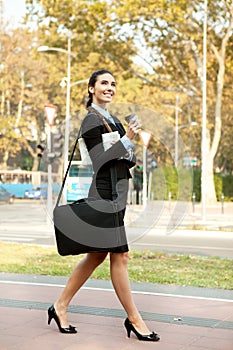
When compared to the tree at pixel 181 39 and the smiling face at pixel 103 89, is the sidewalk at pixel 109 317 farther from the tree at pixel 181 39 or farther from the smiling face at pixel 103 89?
the tree at pixel 181 39

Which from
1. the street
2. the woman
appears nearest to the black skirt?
the woman

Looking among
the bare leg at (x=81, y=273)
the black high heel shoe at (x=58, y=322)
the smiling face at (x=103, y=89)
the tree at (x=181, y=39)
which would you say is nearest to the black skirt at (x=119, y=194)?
the bare leg at (x=81, y=273)

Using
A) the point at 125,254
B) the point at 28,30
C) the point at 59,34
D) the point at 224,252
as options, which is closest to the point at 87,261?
the point at 125,254

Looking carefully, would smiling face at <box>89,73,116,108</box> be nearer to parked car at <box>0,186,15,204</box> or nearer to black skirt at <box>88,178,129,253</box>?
black skirt at <box>88,178,129,253</box>

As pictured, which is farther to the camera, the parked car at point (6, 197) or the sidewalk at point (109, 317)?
the parked car at point (6, 197)

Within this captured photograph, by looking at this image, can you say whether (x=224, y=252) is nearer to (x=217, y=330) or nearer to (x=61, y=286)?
(x=61, y=286)

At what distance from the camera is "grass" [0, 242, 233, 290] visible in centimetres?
851

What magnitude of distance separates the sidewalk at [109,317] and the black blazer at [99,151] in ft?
3.96

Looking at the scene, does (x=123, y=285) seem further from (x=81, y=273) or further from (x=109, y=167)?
(x=109, y=167)

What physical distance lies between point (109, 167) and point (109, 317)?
153cm

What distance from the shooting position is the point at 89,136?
17.1 feet

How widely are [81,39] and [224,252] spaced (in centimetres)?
2123

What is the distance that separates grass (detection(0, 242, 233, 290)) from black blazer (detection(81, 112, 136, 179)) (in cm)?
322

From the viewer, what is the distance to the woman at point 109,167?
5098 millimetres
